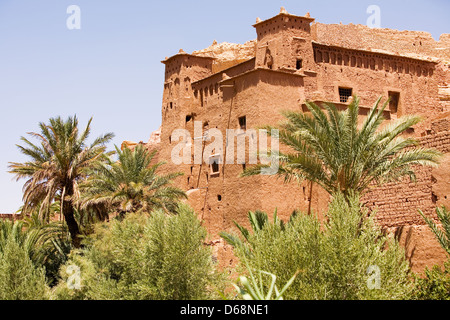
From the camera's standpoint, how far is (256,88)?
24484mm

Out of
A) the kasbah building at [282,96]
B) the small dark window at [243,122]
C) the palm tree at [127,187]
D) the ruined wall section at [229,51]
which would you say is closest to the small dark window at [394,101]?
the kasbah building at [282,96]

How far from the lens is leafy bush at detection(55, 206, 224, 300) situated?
51.1 ft

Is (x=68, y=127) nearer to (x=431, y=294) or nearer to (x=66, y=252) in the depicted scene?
(x=66, y=252)

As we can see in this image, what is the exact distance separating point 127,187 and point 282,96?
6937 millimetres

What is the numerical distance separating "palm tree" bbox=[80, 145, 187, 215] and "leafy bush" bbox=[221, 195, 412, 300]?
25.0 ft

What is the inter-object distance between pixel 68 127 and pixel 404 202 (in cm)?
1174

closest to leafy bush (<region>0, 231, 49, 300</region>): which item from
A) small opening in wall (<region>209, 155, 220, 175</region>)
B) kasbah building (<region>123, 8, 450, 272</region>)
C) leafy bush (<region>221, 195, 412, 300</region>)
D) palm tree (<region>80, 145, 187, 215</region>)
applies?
palm tree (<region>80, 145, 187, 215</region>)

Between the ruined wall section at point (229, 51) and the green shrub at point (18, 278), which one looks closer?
the green shrub at point (18, 278)

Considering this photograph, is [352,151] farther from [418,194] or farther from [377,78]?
[377,78]

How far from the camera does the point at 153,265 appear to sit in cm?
1596

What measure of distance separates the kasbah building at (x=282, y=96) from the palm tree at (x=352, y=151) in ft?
6.43

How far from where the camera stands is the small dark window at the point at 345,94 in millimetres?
27625

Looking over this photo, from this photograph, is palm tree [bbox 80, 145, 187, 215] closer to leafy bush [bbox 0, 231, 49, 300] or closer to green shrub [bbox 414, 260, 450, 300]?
leafy bush [bbox 0, 231, 49, 300]

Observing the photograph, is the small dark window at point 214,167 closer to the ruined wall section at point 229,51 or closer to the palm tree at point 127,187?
the palm tree at point 127,187
